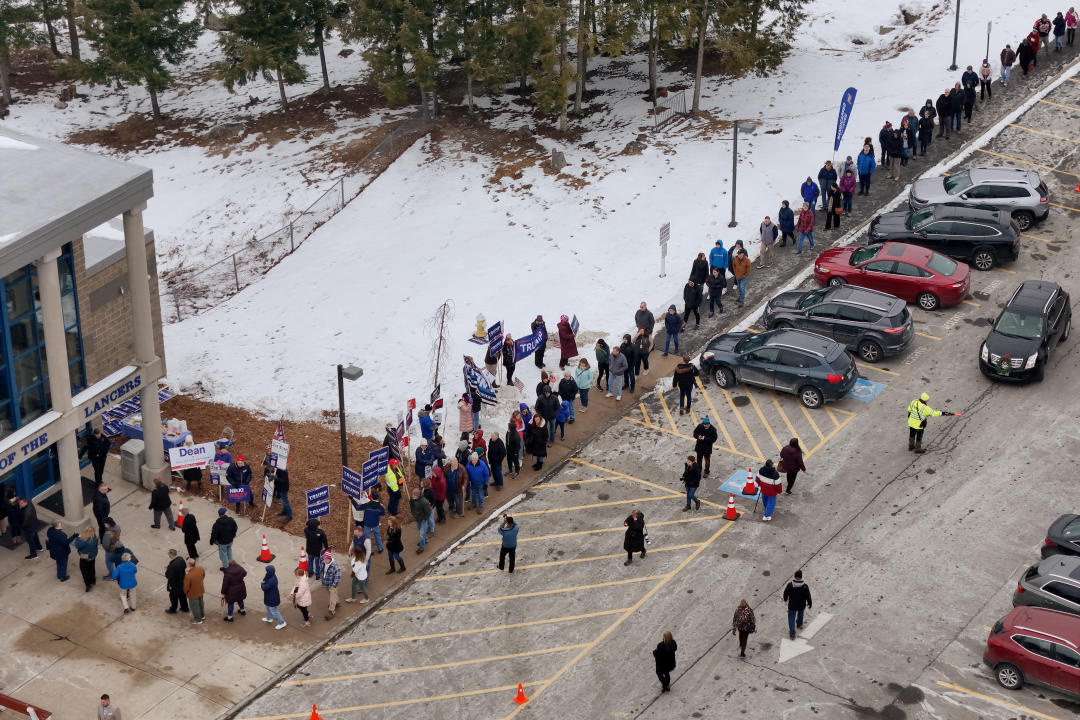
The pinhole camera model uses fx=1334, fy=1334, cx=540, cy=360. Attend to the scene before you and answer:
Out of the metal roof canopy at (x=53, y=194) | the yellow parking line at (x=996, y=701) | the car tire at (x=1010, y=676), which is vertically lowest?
the yellow parking line at (x=996, y=701)

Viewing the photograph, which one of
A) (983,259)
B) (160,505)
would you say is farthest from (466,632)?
→ (983,259)

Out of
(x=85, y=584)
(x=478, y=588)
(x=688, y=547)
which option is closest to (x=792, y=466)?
(x=688, y=547)

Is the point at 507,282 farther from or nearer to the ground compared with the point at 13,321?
nearer to the ground

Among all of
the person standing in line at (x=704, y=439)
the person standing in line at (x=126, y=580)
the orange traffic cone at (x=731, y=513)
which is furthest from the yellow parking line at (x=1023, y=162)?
the person standing in line at (x=126, y=580)

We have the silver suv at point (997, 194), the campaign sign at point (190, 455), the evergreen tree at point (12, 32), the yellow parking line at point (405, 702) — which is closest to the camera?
the yellow parking line at point (405, 702)

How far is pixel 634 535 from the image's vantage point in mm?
25406

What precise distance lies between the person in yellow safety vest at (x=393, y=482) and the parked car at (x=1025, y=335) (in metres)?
13.5

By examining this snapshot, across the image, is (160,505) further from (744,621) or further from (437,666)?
(744,621)

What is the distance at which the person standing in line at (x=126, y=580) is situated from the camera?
24406mm

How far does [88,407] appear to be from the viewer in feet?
87.6

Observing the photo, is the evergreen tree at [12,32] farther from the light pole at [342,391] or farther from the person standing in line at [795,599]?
the person standing in line at [795,599]

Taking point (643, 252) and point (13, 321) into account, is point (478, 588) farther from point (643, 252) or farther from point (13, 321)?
point (643, 252)

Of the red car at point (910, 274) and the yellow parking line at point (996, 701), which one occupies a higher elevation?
the red car at point (910, 274)

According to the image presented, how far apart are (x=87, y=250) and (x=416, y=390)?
855 centimetres
